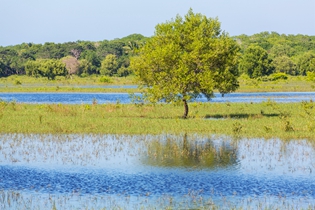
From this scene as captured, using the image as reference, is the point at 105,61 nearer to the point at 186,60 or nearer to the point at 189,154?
the point at 186,60

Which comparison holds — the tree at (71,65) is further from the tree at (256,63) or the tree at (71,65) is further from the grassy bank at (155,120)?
the grassy bank at (155,120)

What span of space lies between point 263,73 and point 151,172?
10135 cm

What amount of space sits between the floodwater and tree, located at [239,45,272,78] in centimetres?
8808

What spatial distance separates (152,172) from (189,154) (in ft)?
15.9

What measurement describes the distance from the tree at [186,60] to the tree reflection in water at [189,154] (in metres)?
8.40

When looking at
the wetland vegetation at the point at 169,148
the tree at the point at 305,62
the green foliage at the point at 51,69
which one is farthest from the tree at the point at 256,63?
the wetland vegetation at the point at 169,148

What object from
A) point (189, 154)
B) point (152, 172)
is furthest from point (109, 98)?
point (152, 172)

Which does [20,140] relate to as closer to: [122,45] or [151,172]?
[151,172]

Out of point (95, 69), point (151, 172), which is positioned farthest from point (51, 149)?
point (95, 69)

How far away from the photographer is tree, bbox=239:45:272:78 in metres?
119

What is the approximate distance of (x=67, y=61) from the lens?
14375 centimetres

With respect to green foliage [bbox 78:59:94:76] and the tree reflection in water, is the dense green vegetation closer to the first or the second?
green foliage [bbox 78:59:94:76]

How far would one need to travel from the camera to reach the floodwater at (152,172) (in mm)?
18594

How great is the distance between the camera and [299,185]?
21172 millimetres
